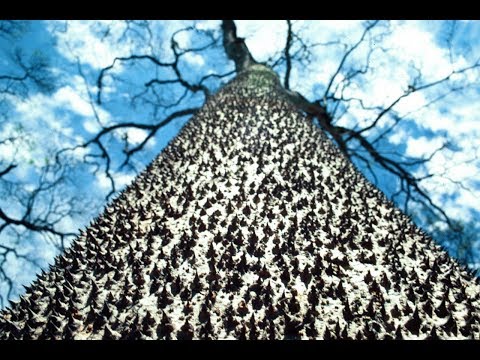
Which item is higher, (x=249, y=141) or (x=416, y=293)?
(x=249, y=141)

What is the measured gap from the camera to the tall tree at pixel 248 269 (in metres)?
1.52

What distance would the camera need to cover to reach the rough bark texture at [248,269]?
152 cm

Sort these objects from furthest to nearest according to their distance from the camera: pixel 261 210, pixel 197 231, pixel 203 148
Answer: pixel 203 148, pixel 261 210, pixel 197 231

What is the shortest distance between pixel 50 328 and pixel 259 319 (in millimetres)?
841

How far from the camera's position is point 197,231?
2.12m

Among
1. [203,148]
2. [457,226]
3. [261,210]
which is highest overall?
[457,226]

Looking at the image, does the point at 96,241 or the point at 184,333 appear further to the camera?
the point at 96,241

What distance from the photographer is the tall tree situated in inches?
59.7

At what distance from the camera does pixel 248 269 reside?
180cm

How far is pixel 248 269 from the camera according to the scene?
180cm

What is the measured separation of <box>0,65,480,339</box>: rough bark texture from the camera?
1.52m

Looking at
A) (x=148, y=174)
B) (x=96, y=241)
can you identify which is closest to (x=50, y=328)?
(x=96, y=241)
